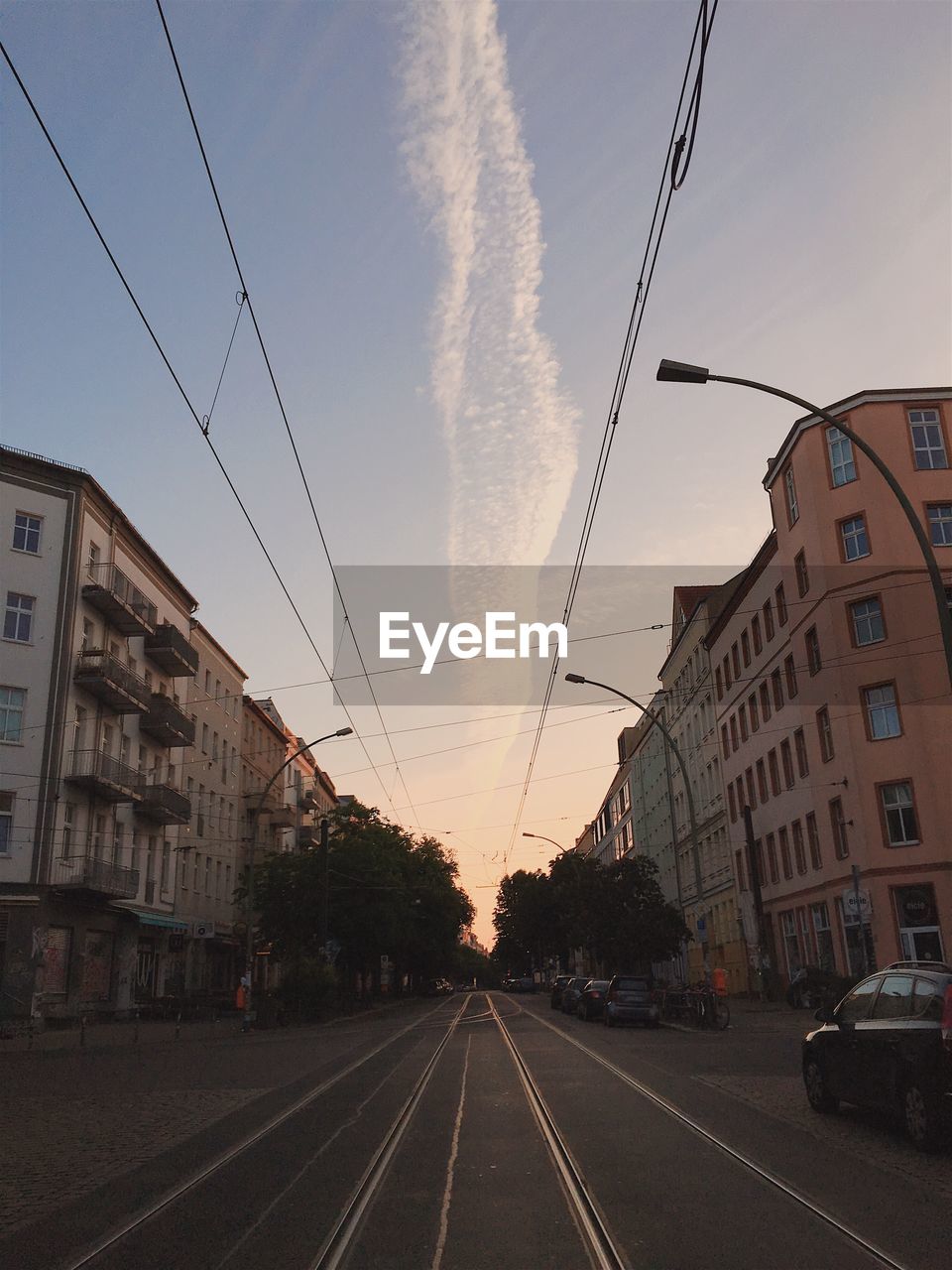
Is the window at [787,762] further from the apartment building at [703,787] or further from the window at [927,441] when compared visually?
the window at [927,441]

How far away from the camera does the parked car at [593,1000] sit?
36.4 metres

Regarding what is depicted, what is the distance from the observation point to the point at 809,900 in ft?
131

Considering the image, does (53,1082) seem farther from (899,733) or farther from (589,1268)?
(899,733)

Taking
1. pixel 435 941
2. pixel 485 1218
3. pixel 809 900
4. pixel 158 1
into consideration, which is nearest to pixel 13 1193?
pixel 485 1218

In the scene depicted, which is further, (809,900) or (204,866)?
(204,866)

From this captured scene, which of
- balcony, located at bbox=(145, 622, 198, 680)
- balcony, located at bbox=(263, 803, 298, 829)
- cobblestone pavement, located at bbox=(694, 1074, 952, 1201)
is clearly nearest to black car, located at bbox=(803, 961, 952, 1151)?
cobblestone pavement, located at bbox=(694, 1074, 952, 1201)

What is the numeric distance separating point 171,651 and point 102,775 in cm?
851

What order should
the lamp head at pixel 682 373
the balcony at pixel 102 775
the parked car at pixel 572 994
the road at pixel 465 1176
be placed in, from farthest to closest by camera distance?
the parked car at pixel 572 994 < the balcony at pixel 102 775 < the lamp head at pixel 682 373 < the road at pixel 465 1176

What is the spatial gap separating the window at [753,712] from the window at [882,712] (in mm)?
10777

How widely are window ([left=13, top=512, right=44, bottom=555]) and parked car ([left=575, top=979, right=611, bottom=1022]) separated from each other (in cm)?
2365

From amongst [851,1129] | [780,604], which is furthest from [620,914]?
[851,1129]

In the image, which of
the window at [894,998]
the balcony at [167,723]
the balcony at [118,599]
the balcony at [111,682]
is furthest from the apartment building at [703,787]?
the window at [894,998]

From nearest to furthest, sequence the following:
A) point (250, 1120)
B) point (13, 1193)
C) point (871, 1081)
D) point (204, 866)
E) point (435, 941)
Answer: point (13, 1193)
point (871, 1081)
point (250, 1120)
point (204, 866)
point (435, 941)

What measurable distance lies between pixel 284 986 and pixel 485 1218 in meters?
33.9
